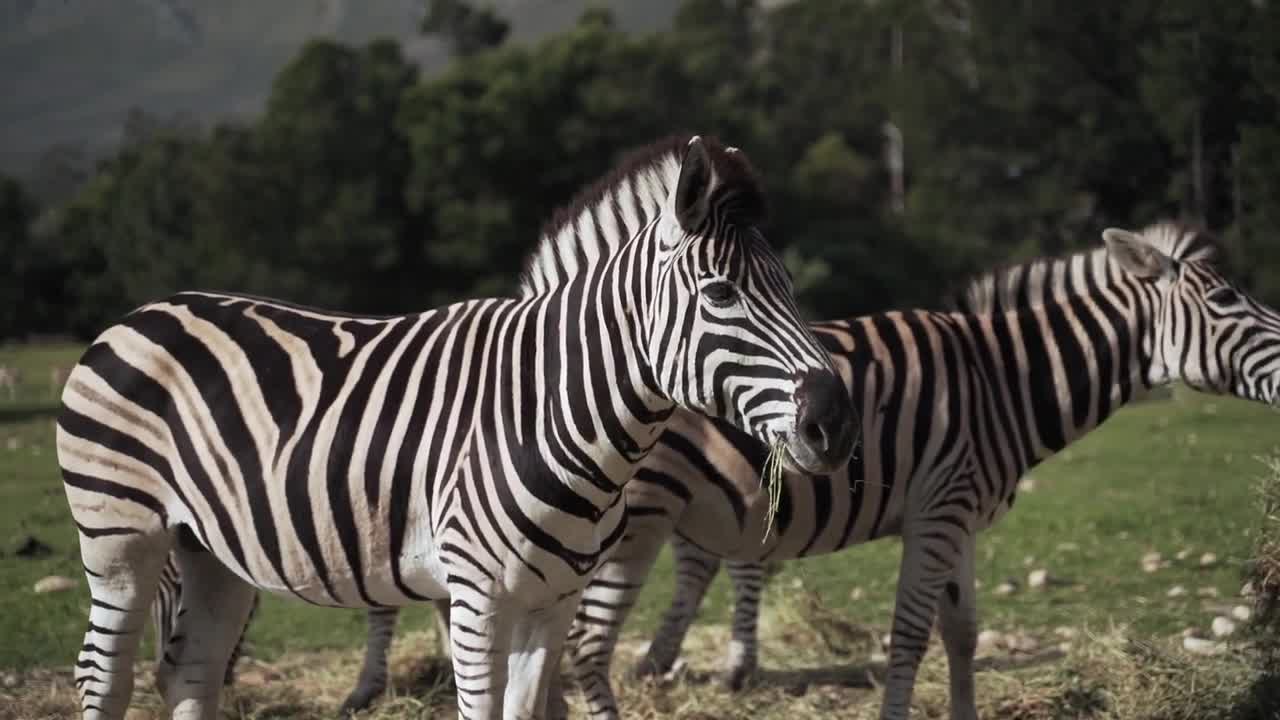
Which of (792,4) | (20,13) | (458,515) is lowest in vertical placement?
(458,515)

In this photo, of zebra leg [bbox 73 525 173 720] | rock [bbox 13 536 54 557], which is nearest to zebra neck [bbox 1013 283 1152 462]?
zebra leg [bbox 73 525 173 720]

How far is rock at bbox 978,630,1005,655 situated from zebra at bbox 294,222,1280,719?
5.86 feet

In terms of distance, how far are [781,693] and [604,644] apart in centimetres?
174

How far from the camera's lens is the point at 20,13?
37.2 feet

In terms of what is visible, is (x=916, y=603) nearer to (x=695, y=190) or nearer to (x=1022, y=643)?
(x=1022, y=643)

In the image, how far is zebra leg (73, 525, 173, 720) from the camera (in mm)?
5043

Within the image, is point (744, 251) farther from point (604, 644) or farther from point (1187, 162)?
point (1187, 162)

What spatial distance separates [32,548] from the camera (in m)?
9.04

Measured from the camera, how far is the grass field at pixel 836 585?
7.81 metres

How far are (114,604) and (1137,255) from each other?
16.6ft

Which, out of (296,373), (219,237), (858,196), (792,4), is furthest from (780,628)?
(792,4)

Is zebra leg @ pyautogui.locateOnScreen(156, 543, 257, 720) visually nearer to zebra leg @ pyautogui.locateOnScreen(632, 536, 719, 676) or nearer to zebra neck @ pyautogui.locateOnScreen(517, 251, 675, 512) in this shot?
zebra neck @ pyautogui.locateOnScreen(517, 251, 675, 512)

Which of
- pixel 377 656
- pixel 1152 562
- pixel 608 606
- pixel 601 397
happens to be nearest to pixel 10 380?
pixel 377 656

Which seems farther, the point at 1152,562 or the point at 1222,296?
the point at 1152,562
